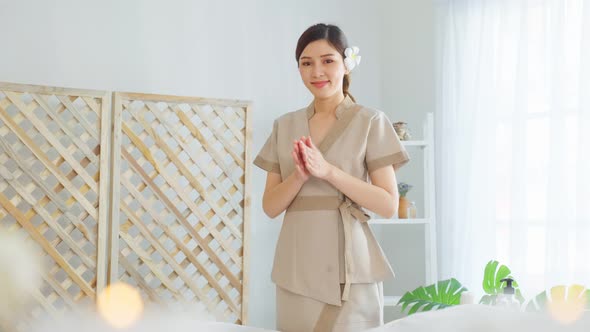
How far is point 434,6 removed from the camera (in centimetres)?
415

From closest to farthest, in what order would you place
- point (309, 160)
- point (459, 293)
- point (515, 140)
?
point (309, 160)
point (459, 293)
point (515, 140)

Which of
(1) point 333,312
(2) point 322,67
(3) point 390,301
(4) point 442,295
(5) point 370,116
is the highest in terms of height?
(2) point 322,67

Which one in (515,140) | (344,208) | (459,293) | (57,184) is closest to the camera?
(344,208)

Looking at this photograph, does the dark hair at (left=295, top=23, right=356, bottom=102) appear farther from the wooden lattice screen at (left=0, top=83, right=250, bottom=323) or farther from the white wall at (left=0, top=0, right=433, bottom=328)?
the white wall at (left=0, top=0, right=433, bottom=328)

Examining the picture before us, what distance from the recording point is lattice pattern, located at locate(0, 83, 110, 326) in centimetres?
319

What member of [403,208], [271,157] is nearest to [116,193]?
[403,208]

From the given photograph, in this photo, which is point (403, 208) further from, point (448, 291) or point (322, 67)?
point (322, 67)

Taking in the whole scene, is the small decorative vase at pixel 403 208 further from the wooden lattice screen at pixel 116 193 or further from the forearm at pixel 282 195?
the forearm at pixel 282 195

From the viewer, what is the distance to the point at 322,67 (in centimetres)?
145

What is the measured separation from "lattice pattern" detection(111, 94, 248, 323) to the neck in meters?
2.09

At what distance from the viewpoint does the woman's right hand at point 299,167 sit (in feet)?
4.35

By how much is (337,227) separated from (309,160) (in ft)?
0.59

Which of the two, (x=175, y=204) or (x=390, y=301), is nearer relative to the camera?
(x=175, y=204)

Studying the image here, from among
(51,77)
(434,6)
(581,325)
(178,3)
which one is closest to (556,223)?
(434,6)
